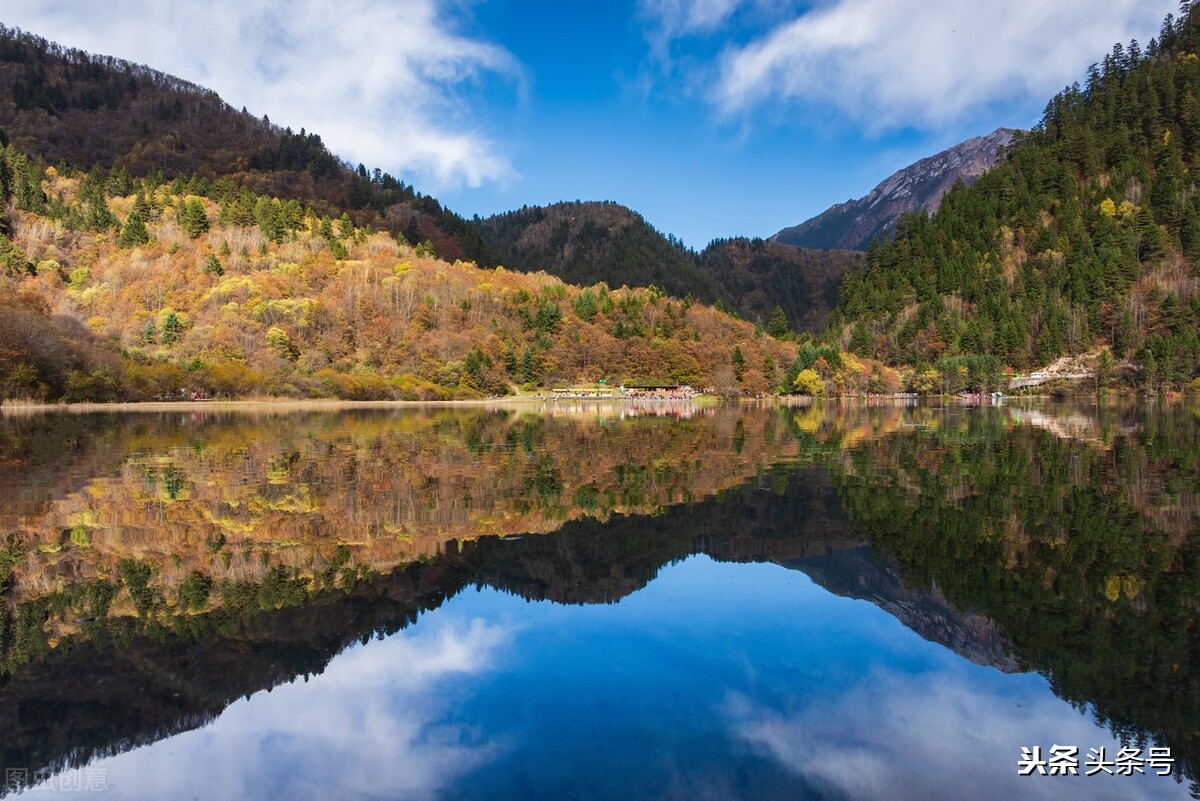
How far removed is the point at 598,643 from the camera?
26.8 ft

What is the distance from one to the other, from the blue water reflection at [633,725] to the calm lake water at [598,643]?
0.03 meters

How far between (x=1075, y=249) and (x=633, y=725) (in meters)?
162

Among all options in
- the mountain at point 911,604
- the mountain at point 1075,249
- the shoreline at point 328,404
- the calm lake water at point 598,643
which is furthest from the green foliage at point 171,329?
the mountain at point 1075,249

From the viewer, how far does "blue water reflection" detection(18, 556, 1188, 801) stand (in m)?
5.28

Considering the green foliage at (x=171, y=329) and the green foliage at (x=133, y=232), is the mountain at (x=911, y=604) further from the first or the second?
the green foliage at (x=133, y=232)

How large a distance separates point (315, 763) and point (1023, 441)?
3119 cm

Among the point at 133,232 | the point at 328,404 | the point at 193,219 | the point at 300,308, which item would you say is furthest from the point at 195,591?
the point at 193,219

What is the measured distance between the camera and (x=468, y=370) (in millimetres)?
106500

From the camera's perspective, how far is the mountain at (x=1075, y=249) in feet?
409

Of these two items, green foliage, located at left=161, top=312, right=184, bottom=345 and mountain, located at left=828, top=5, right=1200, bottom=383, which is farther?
mountain, located at left=828, top=5, right=1200, bottom=383

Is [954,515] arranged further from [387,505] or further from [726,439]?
[726,439]

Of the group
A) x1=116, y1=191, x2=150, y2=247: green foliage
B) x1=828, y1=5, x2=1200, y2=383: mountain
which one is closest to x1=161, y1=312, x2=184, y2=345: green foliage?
x1=116, y1=191, x2=150, y2=247: green foliage

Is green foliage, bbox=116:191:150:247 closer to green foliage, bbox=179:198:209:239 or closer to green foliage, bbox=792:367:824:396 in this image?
green foliage, bbox=179:198:209:239

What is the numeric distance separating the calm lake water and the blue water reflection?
0.03 m
